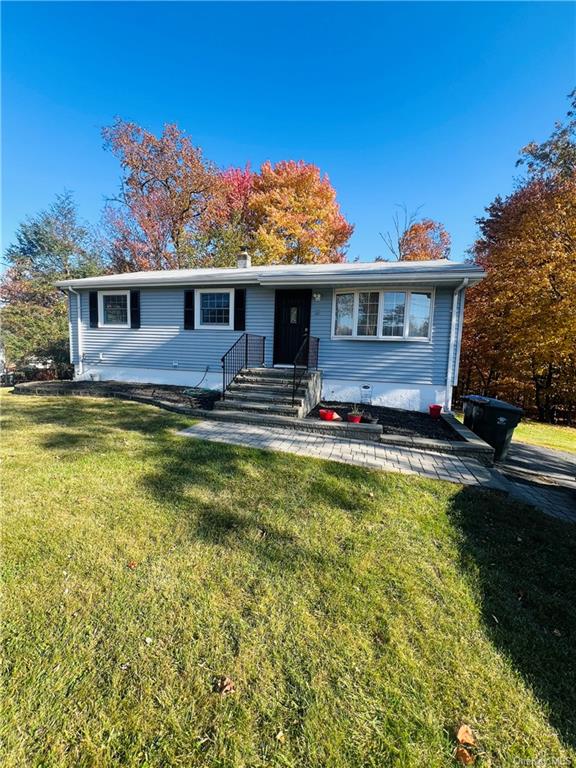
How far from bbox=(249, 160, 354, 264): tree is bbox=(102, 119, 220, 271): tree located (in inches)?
126

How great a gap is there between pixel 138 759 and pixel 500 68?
1592 centimetres

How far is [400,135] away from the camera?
16500 millimetres

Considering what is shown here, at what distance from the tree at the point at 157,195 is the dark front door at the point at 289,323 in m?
13.7

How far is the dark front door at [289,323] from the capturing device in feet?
29.2

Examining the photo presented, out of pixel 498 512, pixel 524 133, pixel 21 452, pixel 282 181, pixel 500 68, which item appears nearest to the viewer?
pixel 498 512

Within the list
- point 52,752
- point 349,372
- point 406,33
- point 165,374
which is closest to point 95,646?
point 52,752

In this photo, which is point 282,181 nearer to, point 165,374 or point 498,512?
point 165,374

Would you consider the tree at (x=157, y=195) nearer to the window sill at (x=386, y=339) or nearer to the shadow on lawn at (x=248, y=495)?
the window sill at (x=386, y=339)

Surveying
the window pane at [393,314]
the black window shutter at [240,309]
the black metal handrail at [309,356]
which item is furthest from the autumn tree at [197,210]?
the window pane at [393,314]

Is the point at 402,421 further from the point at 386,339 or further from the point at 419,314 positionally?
the point at 419,314

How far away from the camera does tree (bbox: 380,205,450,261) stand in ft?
66.1

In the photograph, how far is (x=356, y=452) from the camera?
509cm

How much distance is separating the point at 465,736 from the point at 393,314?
7.71 meters

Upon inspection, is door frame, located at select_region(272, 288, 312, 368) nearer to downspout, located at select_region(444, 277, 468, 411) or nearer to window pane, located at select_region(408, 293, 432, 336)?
window pane, located at select_region(408, 293, 432, 336)
